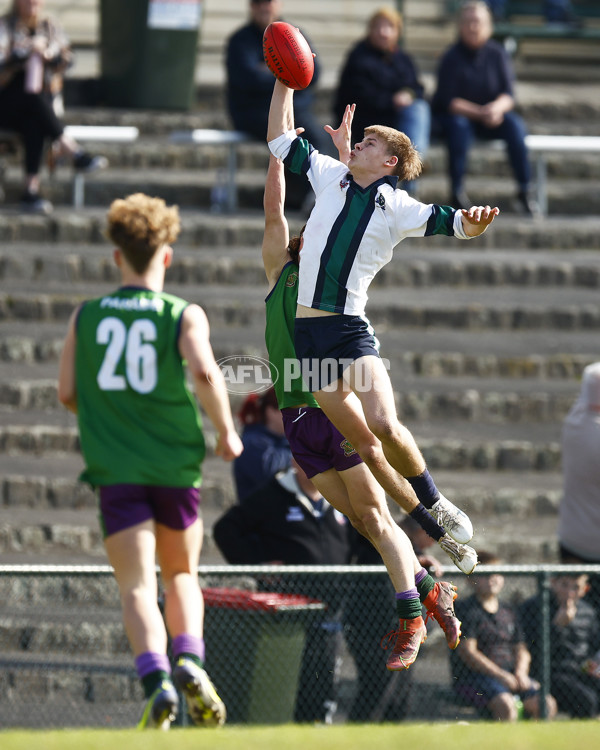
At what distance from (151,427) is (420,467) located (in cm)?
113

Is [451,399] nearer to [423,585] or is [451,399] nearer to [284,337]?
[423,585]

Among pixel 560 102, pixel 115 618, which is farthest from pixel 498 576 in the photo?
pixel 560 102

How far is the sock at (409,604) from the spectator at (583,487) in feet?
9.96

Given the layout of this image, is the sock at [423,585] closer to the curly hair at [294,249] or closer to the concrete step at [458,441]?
the curly hair at [294,249]

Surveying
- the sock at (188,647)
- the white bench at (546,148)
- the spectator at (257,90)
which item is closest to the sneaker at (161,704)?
the sock at (188,647)

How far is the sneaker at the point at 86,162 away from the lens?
492 inches

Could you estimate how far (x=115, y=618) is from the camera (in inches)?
323

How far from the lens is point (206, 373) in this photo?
18.7ft

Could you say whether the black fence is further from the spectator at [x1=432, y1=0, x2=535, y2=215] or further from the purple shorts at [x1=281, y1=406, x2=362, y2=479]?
the spectator at [x1=432, y1=0, x2=535, y2=215]

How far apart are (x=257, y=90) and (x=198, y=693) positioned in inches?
309

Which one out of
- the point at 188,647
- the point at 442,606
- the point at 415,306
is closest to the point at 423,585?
the point at 442,606

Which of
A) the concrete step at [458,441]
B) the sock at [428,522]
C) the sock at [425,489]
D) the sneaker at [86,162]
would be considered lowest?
the concrete step at [458,441]

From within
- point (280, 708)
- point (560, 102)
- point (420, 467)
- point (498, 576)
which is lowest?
point (280, 708)

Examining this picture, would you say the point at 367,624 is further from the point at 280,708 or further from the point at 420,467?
the point at 420,467
